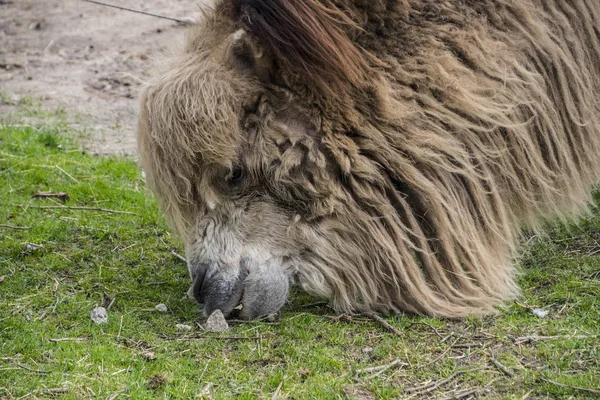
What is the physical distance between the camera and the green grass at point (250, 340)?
3311mm

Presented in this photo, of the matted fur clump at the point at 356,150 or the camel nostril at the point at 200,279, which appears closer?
the matted fur clump at the point at 356,150

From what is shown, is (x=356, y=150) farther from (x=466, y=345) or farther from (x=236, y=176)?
(x=466, y=345)

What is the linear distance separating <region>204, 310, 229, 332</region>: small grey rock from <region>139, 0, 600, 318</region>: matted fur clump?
2.7 inches

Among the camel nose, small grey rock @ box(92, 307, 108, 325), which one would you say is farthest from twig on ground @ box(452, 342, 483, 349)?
small grey rock @ box(92, 307, 108, 325)

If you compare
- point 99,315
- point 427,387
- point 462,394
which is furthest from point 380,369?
point 99,315

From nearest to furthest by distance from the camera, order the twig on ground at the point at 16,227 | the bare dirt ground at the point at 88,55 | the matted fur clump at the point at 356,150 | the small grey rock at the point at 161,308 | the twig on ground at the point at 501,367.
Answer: the twig on ground at the point at 501,367 < the matted fur clump at the point at 356,150 < the small grey rock at the point at 161,308 < the twig on ground at the point at 16,227 < the bare dirt ground at the point at 88,55

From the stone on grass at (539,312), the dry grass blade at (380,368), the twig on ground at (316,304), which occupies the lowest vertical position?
the twig on ground at (316,304)

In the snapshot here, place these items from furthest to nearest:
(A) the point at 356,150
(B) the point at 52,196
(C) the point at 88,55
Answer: (C) the point at 88,55
(B) the point at 52,196
(A) the point at 356,150

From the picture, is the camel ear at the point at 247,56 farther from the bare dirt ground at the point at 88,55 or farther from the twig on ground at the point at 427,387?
the bare dirt ground at the point at 88,55

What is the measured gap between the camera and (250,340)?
149 inches

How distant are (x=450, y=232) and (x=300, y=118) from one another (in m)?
0.92

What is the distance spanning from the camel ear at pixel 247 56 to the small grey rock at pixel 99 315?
1.37 m

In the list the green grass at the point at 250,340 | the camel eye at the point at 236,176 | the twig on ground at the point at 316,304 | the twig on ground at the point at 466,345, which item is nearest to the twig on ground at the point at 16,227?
the green grass at the point at 250,340

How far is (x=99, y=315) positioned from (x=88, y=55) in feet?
17.4
